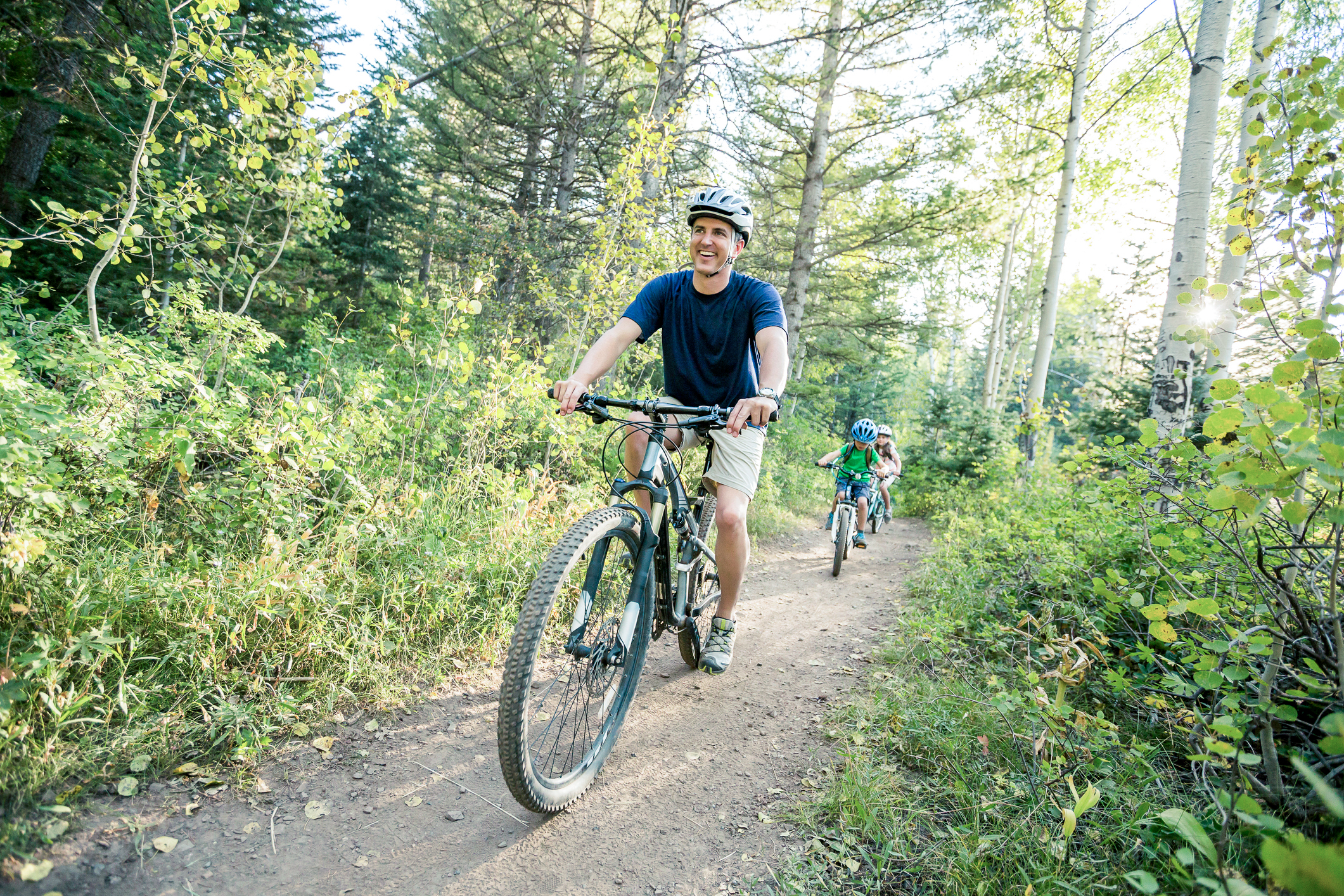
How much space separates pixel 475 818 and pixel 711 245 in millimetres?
2862

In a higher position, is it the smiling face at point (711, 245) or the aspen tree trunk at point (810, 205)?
the aspen tree trunk at point (810, 205)

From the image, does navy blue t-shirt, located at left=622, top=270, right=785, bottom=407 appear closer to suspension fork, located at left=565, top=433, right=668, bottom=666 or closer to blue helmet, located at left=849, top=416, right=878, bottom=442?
suspension fork, located at left=565, top=433, right=668, bottom=666

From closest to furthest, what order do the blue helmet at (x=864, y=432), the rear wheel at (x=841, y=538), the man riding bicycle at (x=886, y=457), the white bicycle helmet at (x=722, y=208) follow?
the white bicycle helmet at (x=722, y=208), the rear wheel at (x=841, y=538), the blue helmet at (x=864, y=432), the man riding bicycle at (x=886, y=457)

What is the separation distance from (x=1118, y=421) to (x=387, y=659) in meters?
10.2

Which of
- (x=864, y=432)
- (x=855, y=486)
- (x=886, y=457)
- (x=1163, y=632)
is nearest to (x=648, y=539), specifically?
(x=1163, y=632)

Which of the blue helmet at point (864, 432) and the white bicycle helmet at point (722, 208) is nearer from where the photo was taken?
the white bicycle helmet at point (722, 208)

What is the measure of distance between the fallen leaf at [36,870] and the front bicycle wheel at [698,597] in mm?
2493

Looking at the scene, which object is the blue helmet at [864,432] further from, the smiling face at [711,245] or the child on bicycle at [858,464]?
the smiling face at [711,245]

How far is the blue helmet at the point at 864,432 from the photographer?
24.8 feet

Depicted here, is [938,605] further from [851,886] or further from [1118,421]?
[1118,421]

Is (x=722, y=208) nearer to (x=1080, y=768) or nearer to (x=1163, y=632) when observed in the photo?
(x=1163, y=632)

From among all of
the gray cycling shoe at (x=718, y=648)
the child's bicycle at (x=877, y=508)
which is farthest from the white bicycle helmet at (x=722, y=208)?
the child's bicycle at (x=877, y=508)

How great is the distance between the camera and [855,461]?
7699mm

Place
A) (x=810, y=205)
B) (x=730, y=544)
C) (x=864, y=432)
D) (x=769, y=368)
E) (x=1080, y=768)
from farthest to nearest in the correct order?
(x=810, y=205) < (x=864, y=432) < (x=730, y=544) < (x=769, y=368) < (x=1080, y=768)
